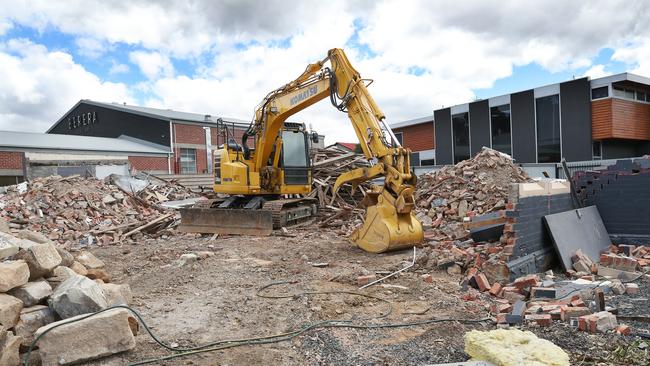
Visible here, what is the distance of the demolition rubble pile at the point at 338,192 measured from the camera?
1316 cm

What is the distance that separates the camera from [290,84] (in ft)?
38.1

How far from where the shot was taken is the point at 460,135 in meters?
26.1

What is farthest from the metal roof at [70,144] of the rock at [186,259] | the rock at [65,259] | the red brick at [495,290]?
the red brick at [495,290]

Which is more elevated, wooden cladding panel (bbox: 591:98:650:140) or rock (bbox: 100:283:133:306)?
wooden cladding panel (bbox: 591:98:650:140)

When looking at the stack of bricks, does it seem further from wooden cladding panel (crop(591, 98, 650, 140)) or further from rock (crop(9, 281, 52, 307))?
wooden cladding panel (crop(591, 98, 650, 140))

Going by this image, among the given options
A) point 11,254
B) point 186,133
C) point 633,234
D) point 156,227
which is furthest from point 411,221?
point 186,133

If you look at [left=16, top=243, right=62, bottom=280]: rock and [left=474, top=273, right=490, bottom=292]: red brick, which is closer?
[left=16, top=243, right=62, bottom=280]: rock

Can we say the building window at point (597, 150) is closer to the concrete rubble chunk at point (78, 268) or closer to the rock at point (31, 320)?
the concrete rubble chunk at point (78, 268)

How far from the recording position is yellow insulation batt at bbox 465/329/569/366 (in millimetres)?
3619

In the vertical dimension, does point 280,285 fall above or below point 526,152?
below

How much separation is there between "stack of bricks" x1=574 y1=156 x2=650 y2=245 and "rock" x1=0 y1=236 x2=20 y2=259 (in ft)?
30.5

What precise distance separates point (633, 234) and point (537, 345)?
19.7ft

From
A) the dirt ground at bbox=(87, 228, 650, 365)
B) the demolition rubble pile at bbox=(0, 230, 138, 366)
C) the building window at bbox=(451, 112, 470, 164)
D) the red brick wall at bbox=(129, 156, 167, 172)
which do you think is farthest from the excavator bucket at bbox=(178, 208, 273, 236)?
the red brick wall at bbox=(129, 156, 167, 172)

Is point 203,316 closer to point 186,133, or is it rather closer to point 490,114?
point 490,114
